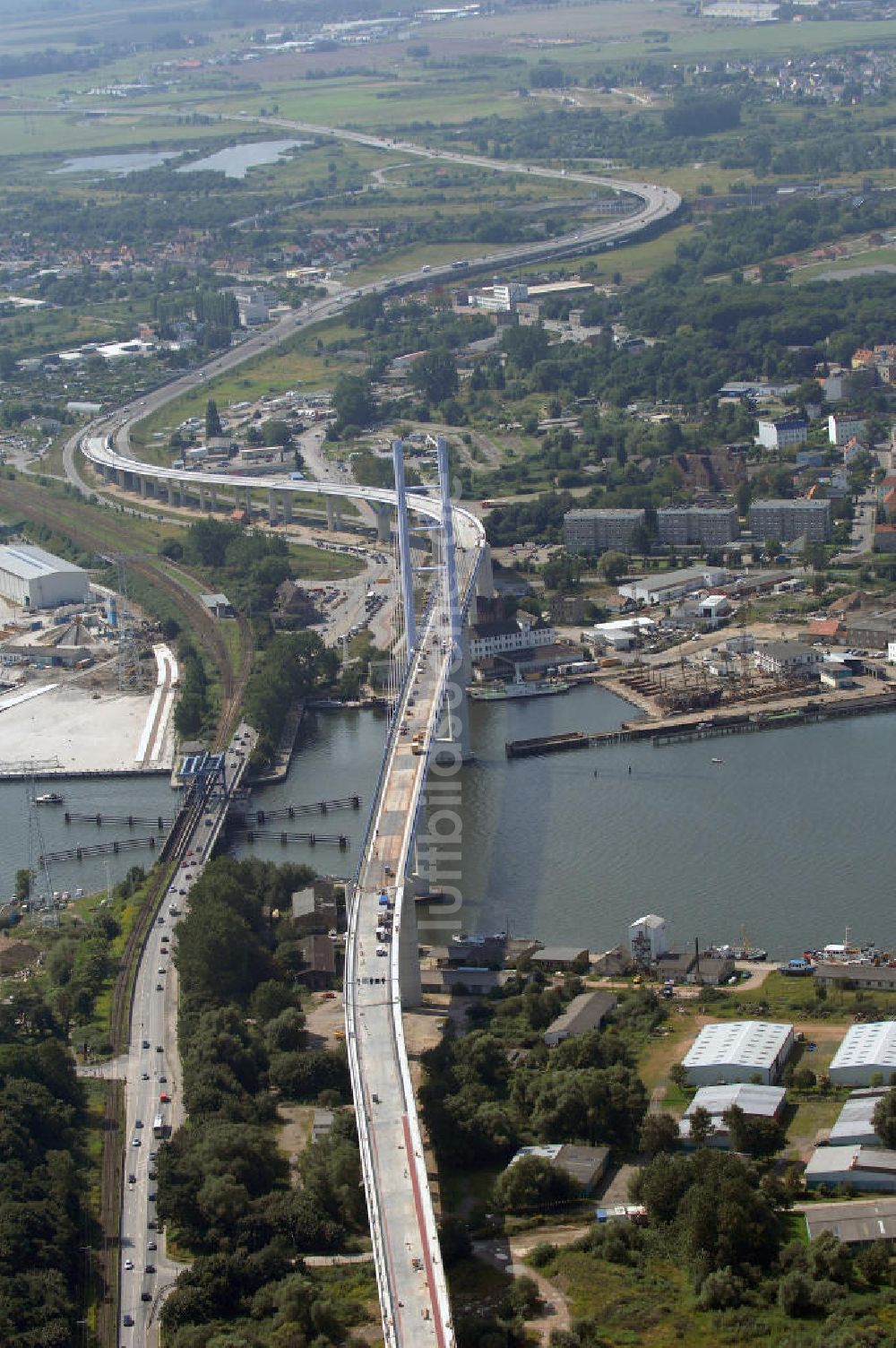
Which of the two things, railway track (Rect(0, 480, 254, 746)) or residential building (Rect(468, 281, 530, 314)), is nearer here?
railway track (Rect(0, 480, 254, 746))

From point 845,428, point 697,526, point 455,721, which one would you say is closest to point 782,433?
point 845,428

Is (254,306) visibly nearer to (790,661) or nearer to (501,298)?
(501,298)

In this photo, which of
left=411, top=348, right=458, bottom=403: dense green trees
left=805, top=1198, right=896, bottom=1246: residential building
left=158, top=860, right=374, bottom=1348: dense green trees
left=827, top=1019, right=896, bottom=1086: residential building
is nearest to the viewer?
left=158, top=860, right=374, bottom=1348: dense green trees

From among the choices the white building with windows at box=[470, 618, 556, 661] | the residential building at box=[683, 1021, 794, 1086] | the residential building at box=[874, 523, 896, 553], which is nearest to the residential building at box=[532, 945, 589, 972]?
the residential building at box=[683, 1021, 794, 1086]

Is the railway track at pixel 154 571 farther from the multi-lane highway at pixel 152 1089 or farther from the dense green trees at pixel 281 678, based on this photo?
the multi-lane highway at pixel 152 1089

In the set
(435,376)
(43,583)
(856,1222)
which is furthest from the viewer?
(435,376)

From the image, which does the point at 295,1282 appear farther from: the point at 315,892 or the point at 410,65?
the point at 410,65

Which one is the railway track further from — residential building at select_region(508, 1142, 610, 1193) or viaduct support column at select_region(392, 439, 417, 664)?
residential building at select_region(508, 1142, 610, 1193)

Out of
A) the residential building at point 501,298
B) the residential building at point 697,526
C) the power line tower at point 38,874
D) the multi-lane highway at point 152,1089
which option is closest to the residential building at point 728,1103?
the multi-lane highway at point 152,1089
